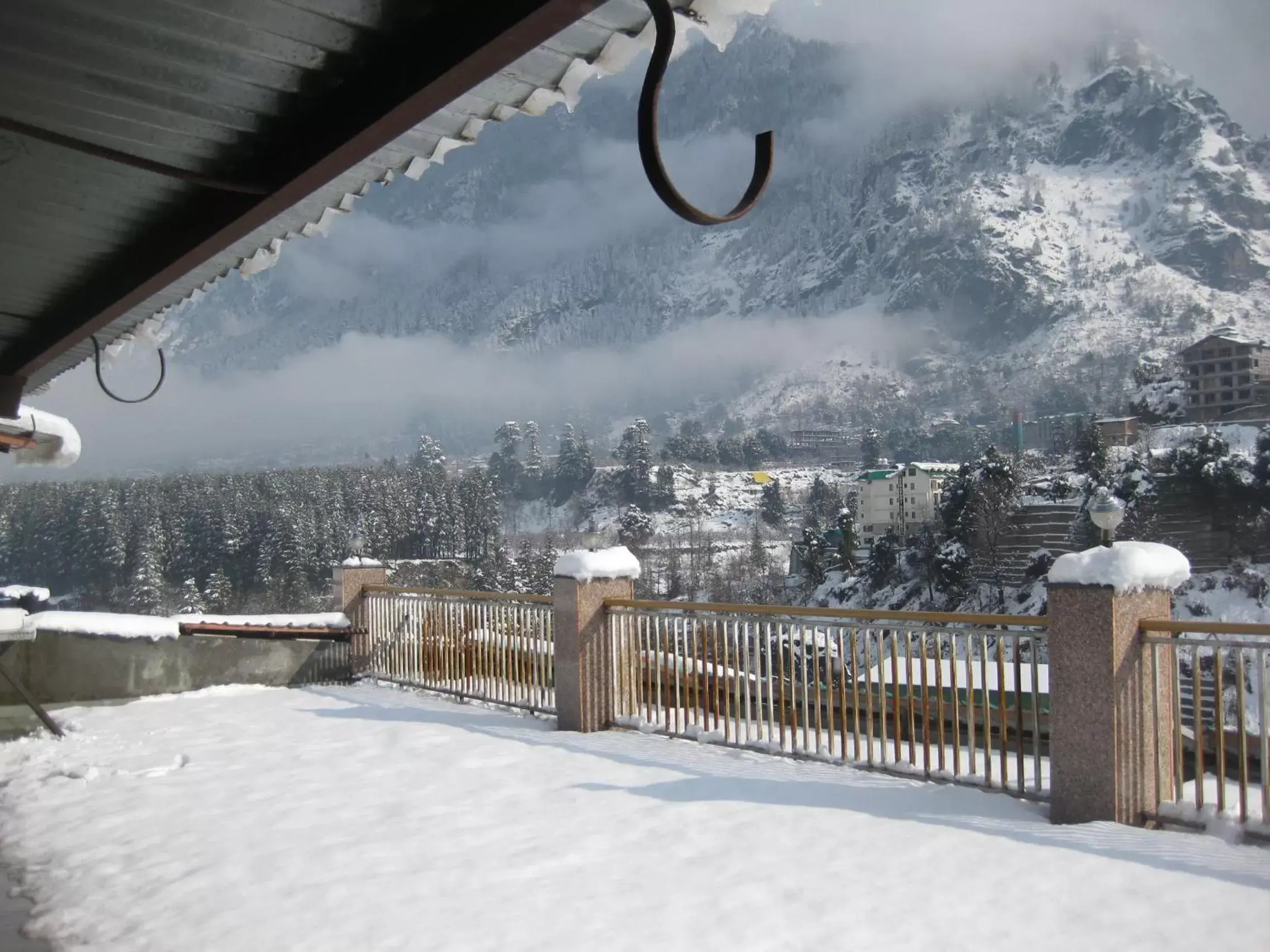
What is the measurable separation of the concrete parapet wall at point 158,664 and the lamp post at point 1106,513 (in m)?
8.37

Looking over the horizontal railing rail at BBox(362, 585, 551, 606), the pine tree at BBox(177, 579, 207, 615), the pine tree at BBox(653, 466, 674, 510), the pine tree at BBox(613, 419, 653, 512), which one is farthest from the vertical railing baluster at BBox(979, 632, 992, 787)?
the pine tree at BBox(653, 466, 674, 510)

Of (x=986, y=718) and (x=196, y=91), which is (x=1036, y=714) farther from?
(x=196, y=91)

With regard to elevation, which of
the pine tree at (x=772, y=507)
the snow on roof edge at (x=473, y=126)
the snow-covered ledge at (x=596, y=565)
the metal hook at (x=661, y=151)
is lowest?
the pine tree at (x=772, y=507)

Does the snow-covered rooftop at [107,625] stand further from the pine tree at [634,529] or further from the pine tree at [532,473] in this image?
the pine tree at [532,473]

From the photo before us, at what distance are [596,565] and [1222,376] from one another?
13553 cm

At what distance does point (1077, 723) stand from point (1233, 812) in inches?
33.4

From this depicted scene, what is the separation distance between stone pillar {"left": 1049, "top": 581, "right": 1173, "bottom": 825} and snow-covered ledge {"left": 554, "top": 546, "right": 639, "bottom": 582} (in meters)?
3.50

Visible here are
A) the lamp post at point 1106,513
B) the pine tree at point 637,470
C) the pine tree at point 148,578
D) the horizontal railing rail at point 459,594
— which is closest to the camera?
the lamp post at point 1106,513

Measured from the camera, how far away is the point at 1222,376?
12144cm

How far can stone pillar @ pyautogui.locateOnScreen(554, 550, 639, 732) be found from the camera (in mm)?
7789

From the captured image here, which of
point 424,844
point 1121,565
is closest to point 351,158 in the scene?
point 424,844

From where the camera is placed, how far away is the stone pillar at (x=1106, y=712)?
496cm

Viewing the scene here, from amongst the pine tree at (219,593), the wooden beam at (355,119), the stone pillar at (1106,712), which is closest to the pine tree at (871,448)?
the pine tree at (219,593)

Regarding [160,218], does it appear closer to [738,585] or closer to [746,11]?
[746,11]
